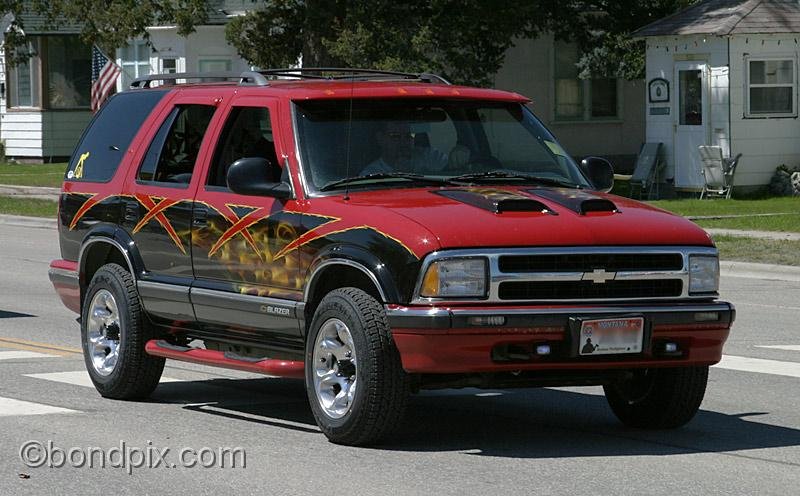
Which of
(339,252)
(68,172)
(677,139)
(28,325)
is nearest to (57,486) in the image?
(339,252)

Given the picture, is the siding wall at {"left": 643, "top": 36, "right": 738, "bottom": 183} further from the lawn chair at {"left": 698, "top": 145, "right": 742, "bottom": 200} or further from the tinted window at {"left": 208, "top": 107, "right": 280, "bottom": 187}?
the tinted window at {"left": 208, "top": 107, "right": 280, "bottom": 187}

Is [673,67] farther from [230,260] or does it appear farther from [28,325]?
[230,260]

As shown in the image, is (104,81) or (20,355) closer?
(20,355)

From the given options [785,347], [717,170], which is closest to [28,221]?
[717,170]

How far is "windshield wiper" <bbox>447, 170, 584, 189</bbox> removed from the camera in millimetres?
8812

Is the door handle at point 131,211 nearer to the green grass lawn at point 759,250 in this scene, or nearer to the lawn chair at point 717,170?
the green grass lawn at point 759,250

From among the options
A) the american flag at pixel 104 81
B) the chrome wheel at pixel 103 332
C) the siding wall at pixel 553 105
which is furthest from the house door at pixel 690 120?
the chrome wheel at pixel 103 332

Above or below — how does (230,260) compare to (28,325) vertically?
above

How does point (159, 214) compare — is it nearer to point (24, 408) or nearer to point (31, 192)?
point (24, 408)

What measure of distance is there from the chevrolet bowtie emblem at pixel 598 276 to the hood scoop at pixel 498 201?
1.26 feet

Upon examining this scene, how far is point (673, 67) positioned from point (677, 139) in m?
1.41

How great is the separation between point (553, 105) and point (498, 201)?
31639 mm

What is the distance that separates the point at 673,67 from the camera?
30.6m

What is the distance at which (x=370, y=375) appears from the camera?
25.5 feet
